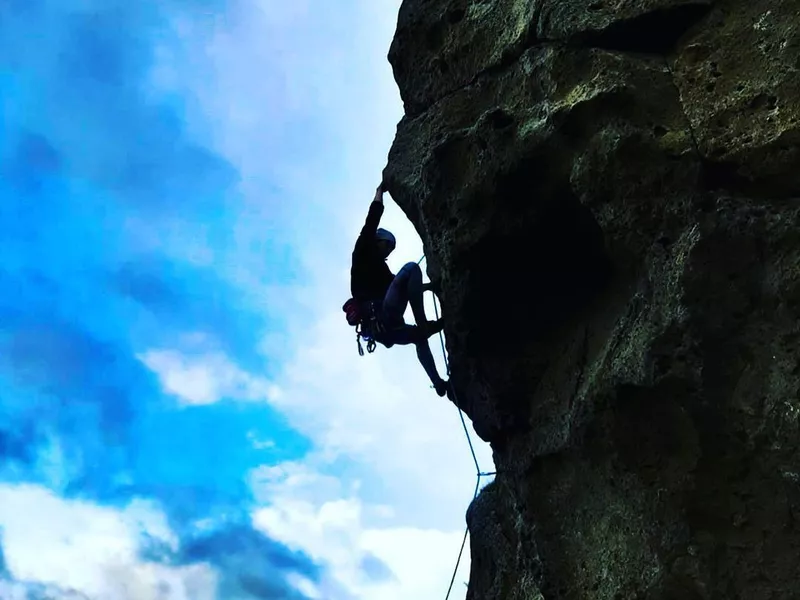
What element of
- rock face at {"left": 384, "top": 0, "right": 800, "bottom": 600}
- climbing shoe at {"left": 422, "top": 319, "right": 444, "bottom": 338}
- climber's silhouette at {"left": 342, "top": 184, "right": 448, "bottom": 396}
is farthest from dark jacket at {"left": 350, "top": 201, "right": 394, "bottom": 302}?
rock face at {"left": 384, "top": 0, "right": 800, "bottom": 600}

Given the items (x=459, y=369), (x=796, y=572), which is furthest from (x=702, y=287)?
(x=459, y=369)

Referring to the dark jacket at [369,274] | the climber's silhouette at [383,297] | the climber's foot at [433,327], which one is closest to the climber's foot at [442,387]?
the climber's silhouette at [383,297]

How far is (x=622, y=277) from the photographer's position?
23.4 feet

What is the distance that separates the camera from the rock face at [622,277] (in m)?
5.76

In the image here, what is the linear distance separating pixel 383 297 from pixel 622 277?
4.23 metres

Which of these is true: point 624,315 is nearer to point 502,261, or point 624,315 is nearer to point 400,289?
point 502,261

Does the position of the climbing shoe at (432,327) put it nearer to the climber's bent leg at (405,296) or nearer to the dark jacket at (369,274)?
the climber's bent leg at (405,296)

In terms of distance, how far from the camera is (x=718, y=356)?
5832mm

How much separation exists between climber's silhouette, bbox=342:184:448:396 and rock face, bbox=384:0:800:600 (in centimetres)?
87

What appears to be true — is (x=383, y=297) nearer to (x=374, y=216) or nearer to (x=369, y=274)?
(x=369, y=274)

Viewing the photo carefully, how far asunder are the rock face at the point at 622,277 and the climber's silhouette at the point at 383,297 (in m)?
0.87

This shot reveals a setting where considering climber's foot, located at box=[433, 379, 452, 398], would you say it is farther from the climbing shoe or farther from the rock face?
the rock face

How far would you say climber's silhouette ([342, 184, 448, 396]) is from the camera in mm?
9852

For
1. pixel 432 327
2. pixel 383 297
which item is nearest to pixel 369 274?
pixel 383 297
